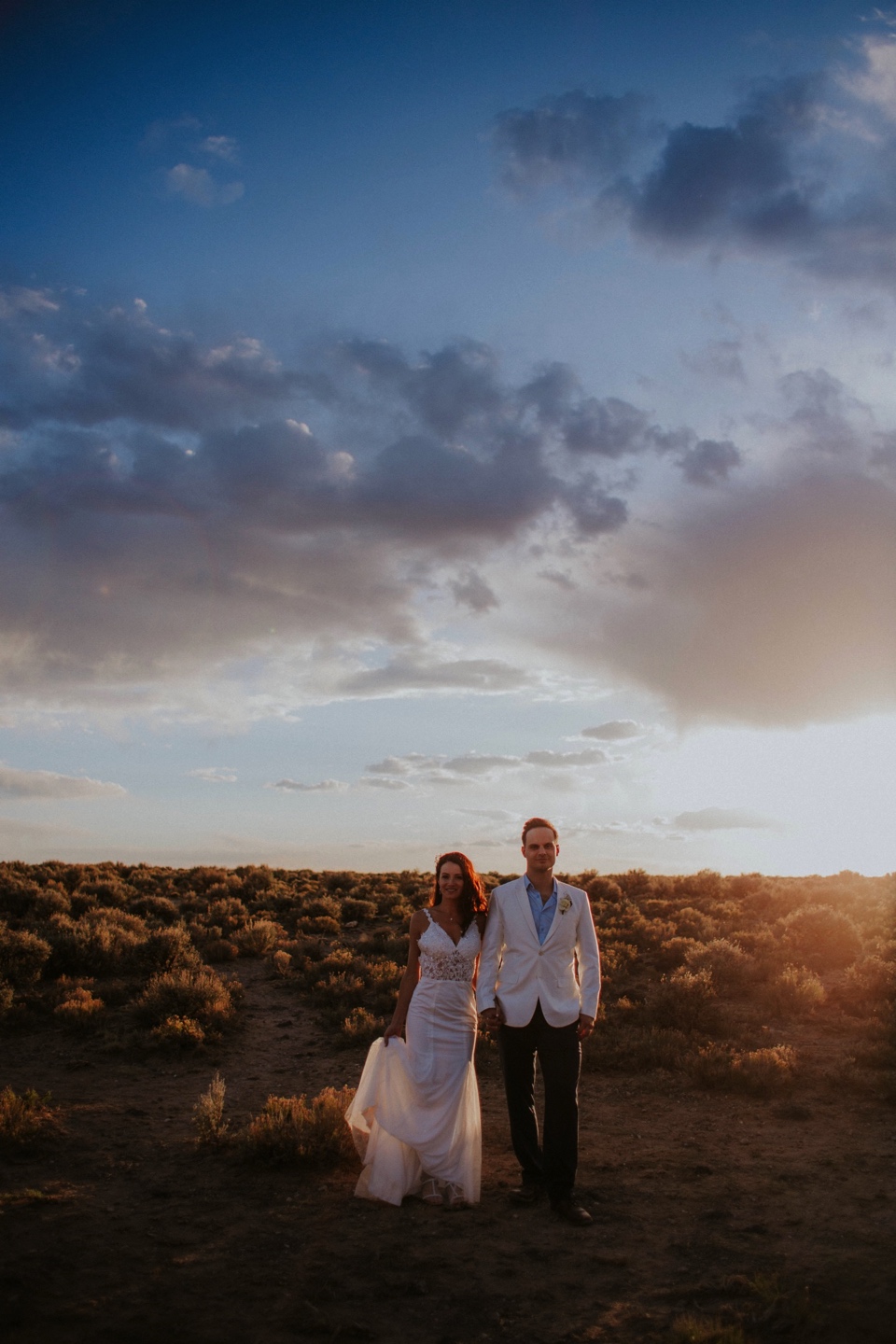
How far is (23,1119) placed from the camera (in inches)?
314

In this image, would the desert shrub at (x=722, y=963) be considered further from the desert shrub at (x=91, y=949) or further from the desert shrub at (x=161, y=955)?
the desert shrub at (x=91, y=949)

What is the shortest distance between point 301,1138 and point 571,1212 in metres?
2.41

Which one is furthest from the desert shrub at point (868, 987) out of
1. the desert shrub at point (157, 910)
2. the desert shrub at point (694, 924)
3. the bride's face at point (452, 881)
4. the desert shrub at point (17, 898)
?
the desert shrub at point (17, 898)

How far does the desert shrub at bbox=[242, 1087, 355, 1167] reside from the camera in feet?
24.2

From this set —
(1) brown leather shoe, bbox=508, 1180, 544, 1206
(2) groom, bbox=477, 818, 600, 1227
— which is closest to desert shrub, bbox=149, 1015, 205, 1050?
(1) brown leather shoe, bbox=508, 1180, 544, 1206

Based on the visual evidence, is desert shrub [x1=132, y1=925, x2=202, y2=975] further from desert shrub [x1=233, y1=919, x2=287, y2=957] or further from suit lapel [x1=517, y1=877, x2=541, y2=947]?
suit lapel [x1=517, y1=877, x2=541, y2=947]

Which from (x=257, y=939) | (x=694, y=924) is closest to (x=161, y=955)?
(x=257, y=939)

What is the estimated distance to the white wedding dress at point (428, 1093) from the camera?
6.75 meters

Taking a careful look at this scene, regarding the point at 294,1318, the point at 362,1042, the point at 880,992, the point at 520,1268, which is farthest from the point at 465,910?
the point at 880,992

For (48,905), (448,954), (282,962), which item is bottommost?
(282,962)

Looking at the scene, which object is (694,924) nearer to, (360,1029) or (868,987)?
(868,987)

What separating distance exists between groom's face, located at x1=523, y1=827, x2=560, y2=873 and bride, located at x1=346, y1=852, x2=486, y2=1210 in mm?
602

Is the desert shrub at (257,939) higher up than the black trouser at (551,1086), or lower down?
lower down

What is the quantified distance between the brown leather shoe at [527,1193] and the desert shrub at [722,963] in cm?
668
